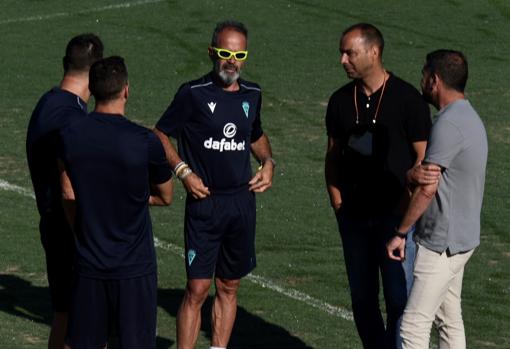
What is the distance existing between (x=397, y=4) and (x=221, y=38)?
62.8 feet

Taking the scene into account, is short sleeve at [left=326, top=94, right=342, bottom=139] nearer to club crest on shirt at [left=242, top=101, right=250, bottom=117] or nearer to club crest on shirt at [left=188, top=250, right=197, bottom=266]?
club crest on shirt at [left=242, top=101, right=250, bottom=117]

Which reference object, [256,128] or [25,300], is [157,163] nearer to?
[256,128]

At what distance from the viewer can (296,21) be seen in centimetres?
2725

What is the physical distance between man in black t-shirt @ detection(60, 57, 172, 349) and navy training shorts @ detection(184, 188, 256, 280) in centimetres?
176

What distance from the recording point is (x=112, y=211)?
8047 mm

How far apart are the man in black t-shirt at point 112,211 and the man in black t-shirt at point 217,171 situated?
1.70m

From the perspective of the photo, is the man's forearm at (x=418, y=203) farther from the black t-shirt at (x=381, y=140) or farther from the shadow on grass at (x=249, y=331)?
the shadow on grass at (x=249, y=331)

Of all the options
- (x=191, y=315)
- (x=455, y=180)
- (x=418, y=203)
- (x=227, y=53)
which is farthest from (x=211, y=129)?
(x=455, y=180)

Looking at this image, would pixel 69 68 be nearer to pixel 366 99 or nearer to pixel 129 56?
pixel 366 99

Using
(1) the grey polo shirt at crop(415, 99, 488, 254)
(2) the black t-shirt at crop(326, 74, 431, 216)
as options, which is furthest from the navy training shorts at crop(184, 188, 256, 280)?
(1) the grey polo shirt at crop(415, 99, 488, 254)

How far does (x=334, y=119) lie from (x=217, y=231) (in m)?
1.16

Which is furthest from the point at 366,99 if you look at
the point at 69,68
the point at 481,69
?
the point at 481,69

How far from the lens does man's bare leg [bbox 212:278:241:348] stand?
34.0ft

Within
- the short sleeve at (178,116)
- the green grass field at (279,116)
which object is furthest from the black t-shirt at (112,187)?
the green grass field at (279,116)
